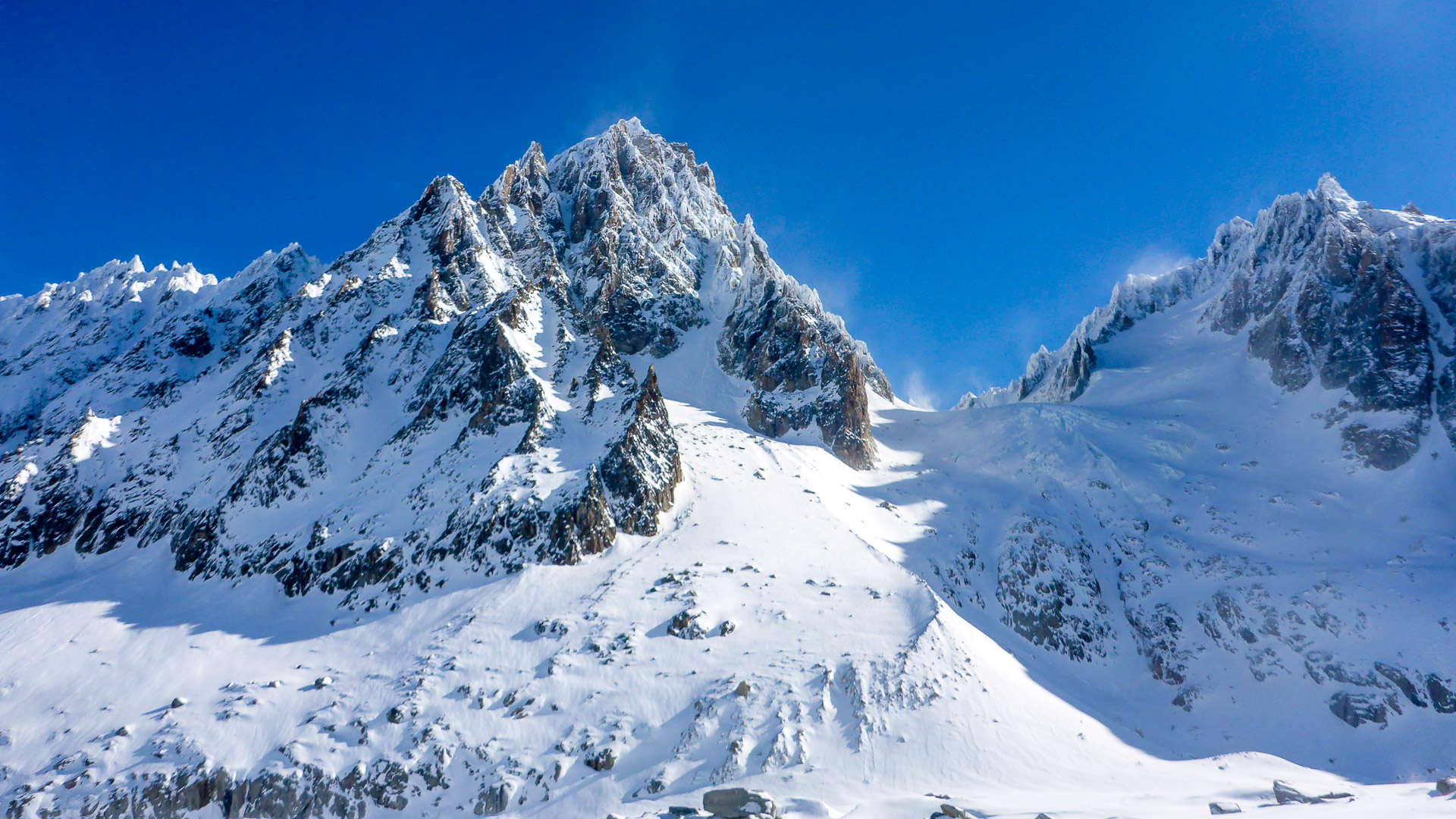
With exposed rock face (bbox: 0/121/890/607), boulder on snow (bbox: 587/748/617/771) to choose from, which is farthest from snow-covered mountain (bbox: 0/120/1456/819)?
boulder on snow (bbox: 587/748/617/771)

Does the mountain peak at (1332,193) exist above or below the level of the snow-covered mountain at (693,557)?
above

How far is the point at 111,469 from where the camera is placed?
62.5 meters

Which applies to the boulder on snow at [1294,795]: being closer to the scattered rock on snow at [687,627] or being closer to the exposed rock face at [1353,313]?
the scattered rock on snow at [687,627]

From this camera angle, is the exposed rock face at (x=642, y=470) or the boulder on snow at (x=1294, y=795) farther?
the exposed rock face at (x=642, y=470)

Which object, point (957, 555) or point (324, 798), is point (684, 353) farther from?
point (324, 798)

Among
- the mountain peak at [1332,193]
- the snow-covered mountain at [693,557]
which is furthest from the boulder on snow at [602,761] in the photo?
the mountain peak at [1332,193]

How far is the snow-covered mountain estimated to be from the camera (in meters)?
32.4

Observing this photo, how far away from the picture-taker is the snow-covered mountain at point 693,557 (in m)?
32.4

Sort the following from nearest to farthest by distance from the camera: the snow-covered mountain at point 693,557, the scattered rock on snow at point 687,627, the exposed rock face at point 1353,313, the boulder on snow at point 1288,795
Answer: the boulder on snow at point 1288,795 → the snow-covered mountain at point 693,557 → the scattered rock on snow at point 687,627 → the exposed rock face at point 1353,313

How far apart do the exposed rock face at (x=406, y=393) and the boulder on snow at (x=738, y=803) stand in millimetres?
23002

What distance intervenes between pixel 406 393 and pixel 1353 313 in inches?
4521

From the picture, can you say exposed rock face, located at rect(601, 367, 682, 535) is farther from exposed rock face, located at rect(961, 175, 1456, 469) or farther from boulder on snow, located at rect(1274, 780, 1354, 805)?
exposed rock face, located at rect(961, 175, 1456, 469)

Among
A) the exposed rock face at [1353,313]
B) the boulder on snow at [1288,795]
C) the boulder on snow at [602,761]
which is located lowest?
the boulder on snow at [602,761]

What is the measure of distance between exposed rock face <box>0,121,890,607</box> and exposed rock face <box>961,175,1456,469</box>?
179 feet
